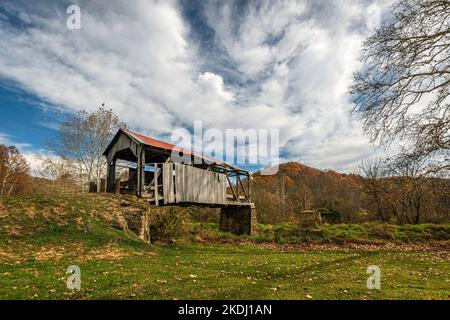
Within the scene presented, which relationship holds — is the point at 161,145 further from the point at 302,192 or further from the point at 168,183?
the point at 302,192

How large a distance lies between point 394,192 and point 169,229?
1370 centimetres

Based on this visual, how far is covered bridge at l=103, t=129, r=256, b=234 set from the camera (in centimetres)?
1595

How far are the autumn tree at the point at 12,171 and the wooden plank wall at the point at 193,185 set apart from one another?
28.3 m

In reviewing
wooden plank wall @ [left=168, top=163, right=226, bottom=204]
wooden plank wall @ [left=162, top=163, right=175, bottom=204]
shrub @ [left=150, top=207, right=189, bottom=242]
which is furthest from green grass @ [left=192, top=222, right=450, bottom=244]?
wooden plank wall @ [left=162, top=163, right=175, bottom=204]

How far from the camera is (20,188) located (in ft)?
121

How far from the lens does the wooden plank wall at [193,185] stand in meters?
16.5

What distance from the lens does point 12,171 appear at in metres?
36.2

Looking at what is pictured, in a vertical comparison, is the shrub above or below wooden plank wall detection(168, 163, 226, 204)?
below

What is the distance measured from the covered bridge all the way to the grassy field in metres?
3.38

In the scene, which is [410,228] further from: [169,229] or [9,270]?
[9,270]

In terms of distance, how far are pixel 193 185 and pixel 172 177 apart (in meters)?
2.24

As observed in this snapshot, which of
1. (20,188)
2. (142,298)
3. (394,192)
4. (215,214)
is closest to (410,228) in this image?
(394,192)
